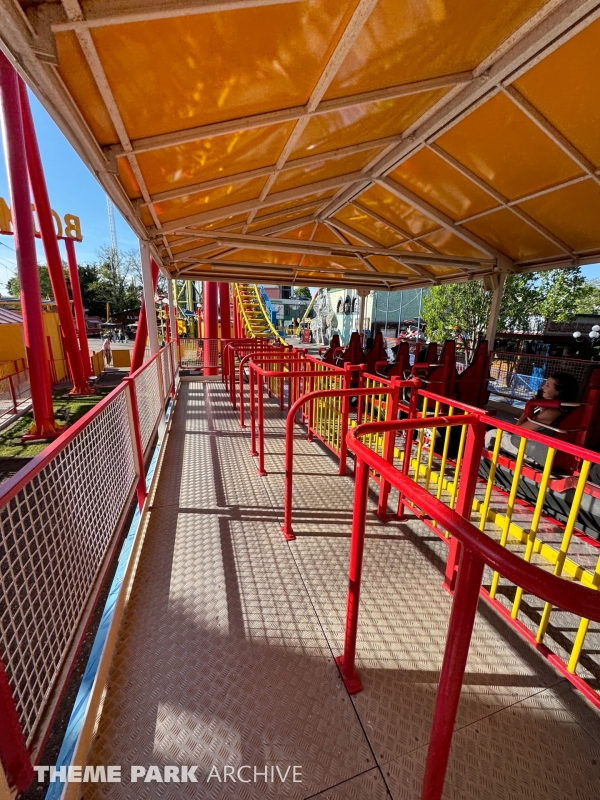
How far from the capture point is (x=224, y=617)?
188 cm

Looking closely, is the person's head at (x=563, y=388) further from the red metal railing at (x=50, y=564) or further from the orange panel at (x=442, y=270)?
the orange panel at (x=442, y=270)

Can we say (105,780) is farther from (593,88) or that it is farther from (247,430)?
(593,88)

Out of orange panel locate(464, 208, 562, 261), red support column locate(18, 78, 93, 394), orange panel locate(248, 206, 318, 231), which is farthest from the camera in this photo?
red support column locate(18, 78, 93, 394)

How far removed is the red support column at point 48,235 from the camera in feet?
20.6

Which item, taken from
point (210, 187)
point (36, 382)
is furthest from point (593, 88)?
point (36, 382)

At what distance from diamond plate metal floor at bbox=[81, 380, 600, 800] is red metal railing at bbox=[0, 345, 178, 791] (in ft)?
1.03

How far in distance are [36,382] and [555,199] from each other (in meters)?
8.70

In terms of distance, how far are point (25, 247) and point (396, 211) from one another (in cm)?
636

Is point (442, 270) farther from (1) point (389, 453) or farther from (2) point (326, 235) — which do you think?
(1) point (389, 453)

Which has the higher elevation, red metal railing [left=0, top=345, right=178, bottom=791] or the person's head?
the person's head

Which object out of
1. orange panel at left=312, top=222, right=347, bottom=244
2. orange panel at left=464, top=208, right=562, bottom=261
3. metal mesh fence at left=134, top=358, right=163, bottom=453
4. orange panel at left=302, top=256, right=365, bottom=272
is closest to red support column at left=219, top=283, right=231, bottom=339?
orange panel at left=302, top=256, right=365, bottom=272

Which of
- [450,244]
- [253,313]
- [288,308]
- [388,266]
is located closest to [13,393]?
[253,313]

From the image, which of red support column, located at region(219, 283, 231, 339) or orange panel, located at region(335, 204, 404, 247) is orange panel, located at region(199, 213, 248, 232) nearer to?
orange panel, located at region(335, 204, 404, 247)

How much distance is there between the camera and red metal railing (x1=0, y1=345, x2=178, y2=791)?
1.08 meters
